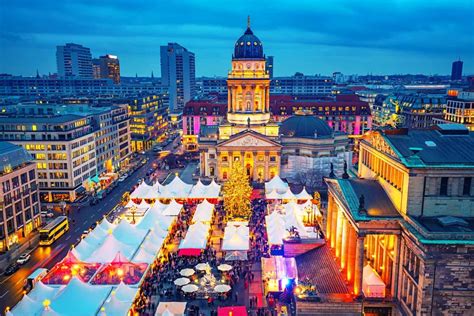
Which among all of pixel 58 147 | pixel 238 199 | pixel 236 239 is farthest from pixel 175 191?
pixel 236 239

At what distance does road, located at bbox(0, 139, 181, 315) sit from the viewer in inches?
2240

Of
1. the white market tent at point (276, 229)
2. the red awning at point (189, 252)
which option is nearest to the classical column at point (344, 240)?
the white market tent at point (276, 229)

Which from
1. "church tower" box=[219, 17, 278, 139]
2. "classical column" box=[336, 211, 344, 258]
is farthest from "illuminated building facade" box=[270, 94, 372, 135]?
"classical column" box=[336, 211, 344, 258]

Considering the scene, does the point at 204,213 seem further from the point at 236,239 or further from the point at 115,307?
the point at 115,307

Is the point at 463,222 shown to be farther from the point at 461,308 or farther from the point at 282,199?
the point at 282,199

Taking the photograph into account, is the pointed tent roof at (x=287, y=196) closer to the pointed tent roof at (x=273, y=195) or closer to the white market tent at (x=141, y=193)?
the pointed tent roof at (x=273, y=195)

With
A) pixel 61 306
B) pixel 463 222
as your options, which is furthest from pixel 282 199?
pixel 61 306

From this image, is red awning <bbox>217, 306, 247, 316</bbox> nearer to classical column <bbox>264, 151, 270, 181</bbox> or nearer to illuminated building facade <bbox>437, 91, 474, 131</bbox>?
classical column <bbox>264, 151, 270, 181</bbox>

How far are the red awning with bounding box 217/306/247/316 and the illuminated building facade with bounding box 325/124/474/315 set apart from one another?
39.8 ft

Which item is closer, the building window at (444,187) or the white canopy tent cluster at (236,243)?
the building window at (444,187)

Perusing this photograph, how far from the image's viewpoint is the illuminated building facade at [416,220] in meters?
40.6

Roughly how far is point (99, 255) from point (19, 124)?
5140 cm

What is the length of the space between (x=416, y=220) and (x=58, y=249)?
2123 inches

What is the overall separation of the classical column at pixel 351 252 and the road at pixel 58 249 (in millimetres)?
39832
